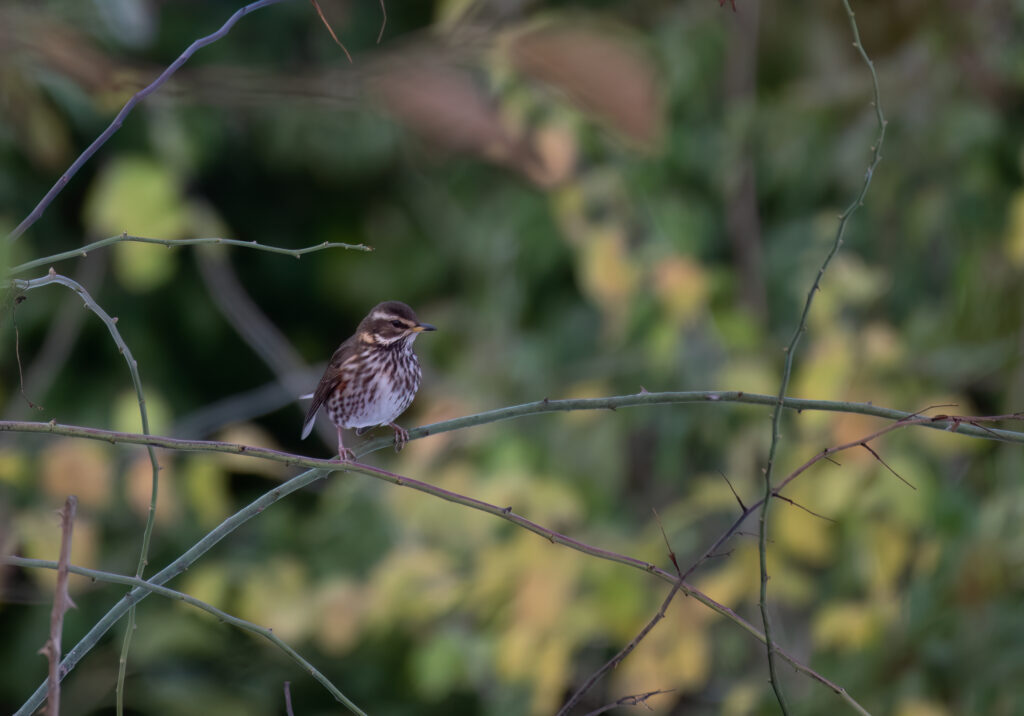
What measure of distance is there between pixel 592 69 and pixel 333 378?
1655 mm

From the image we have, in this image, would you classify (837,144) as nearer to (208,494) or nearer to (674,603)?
(674,603)

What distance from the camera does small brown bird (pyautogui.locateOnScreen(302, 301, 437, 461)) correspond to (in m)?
3.17

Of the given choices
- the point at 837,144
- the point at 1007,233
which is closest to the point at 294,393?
the point at 837,144

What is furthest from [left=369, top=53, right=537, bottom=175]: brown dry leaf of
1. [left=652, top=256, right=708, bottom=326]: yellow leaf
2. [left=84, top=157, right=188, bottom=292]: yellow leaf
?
[left=84, top=157, right=188, bottom=292]: yellow leaf

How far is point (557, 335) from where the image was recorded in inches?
206

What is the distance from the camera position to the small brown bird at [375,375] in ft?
10.4

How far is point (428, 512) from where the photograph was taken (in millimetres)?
4836

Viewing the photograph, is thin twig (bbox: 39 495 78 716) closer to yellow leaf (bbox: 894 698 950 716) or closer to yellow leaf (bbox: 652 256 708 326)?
yellow leaf (bbox: 894 698 950 716)

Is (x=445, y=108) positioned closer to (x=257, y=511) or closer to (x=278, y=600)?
(x=278, y=600)

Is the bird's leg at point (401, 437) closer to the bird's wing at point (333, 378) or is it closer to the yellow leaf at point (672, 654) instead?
the bird's wing at point (333, 378)

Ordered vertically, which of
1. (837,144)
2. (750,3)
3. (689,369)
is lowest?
(689,369)

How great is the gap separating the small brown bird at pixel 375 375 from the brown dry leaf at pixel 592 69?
1.33 metres

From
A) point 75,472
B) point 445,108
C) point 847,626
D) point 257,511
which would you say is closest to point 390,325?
point 445,108

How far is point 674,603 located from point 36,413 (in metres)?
2.85
